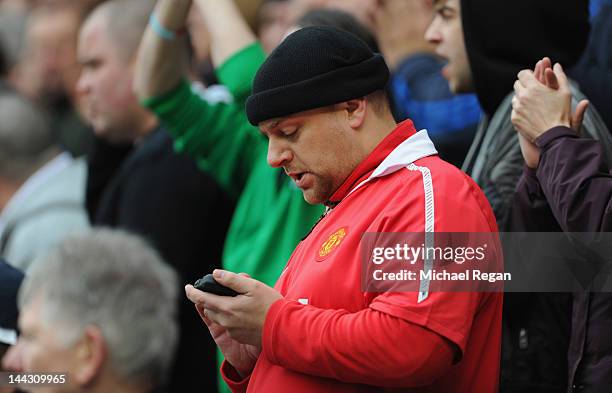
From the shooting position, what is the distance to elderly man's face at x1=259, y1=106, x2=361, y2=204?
11.7 feet

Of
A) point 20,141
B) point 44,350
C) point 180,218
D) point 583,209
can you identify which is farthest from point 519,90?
point 20,141

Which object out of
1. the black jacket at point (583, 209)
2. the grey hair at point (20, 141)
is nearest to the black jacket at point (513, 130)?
the black jacket at point (583, 209)

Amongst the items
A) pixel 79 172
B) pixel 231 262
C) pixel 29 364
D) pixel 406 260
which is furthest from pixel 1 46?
pixel 406 260

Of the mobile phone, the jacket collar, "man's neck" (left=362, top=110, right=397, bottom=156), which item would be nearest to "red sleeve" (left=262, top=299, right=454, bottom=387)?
the mobile phone

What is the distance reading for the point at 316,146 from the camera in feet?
11.7

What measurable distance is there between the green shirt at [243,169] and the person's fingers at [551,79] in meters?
1.44

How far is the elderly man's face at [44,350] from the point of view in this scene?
11.9 ft

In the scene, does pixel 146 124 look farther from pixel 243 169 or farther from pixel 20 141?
pixel 243 169

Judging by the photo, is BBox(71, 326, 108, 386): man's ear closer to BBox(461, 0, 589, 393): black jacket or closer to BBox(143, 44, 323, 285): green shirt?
BBox(461, 0, 589, 393): black jacket

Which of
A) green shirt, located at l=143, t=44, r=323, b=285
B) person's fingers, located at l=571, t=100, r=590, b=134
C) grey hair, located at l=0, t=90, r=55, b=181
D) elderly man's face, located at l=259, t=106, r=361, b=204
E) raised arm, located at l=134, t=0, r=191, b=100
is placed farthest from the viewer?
grey hair, located at l=0, t=90, r=55, b=181

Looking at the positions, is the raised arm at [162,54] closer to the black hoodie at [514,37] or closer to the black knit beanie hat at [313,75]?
the black hoodie at [514,37]

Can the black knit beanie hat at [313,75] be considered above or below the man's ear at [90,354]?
above

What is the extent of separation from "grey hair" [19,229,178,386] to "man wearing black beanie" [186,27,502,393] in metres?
0.22

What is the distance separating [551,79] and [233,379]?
1.42m
